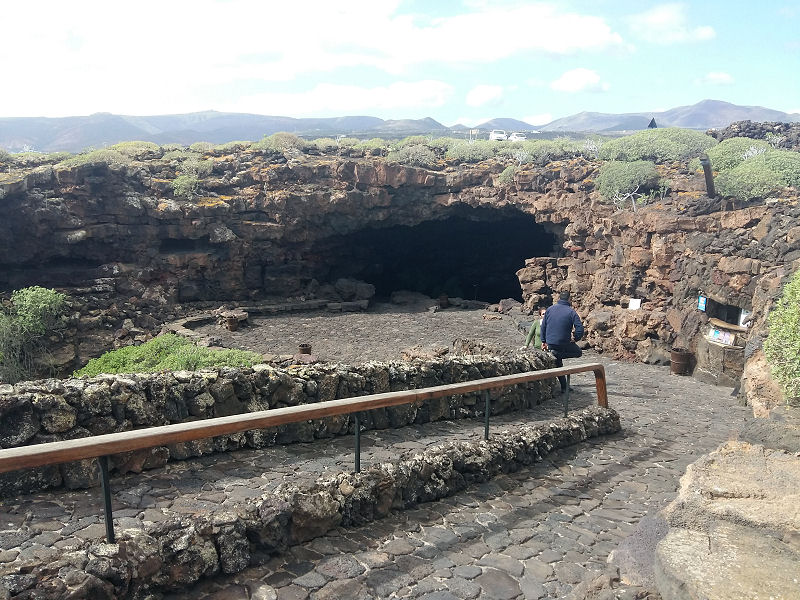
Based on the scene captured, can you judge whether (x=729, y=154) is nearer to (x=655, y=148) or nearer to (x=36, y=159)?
(x=655, y=148)

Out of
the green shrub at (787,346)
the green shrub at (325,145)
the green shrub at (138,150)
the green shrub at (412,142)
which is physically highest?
the green shrub at (412,142)

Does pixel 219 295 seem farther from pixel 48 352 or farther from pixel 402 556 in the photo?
pixel 402 556

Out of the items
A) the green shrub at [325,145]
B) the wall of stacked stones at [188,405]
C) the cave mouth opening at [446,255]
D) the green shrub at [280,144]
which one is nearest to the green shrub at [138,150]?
the green shrub at [280,144]

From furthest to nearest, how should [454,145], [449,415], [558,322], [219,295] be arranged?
[454,145] < [219,295] < [558,322] < [449,415]

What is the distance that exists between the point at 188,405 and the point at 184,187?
25.7 m

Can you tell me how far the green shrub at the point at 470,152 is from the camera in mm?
34406

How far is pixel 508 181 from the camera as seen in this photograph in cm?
3031

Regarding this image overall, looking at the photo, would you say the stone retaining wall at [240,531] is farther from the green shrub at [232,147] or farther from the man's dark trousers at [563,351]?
the green shrub at [232,147]

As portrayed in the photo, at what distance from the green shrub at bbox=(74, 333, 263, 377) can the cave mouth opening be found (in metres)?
19.3

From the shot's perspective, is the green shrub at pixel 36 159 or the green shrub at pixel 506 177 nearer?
the green shrub at pixel 36 159

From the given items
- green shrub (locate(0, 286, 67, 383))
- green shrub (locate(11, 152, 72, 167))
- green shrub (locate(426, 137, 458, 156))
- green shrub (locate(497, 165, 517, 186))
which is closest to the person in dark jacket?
green shrub (locate(497, 165, 517, 186))

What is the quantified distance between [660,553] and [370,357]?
1442cm

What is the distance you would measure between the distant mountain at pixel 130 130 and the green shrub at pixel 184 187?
87128 millimetres

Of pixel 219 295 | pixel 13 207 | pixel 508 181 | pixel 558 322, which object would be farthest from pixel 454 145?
pixel 558 322
